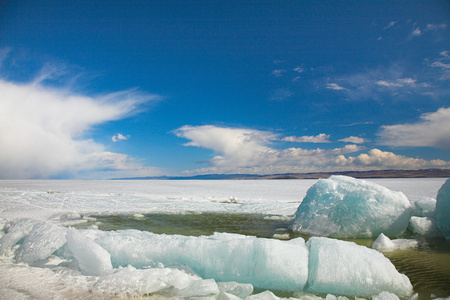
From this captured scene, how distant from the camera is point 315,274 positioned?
11.1 feet

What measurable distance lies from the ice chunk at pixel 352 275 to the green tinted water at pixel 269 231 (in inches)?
15.1

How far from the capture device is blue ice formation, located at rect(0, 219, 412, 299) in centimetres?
312

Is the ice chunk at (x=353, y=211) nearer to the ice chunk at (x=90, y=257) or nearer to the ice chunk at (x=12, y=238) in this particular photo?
the ice chunk at (x=90, y=257)

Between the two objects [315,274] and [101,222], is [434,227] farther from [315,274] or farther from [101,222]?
[101,222]

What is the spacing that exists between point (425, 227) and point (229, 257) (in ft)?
20.1

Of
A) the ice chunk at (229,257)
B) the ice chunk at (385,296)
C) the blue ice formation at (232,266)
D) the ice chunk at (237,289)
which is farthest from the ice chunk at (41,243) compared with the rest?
the ice chunk at (385,296)

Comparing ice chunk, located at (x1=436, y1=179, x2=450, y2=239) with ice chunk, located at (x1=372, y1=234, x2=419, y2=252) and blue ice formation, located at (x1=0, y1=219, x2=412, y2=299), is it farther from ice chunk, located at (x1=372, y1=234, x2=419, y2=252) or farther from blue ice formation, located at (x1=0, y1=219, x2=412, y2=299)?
blue ice formation, located at (x1=0, y1=219, x2=412, y2=299)

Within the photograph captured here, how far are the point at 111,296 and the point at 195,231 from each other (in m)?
4.34

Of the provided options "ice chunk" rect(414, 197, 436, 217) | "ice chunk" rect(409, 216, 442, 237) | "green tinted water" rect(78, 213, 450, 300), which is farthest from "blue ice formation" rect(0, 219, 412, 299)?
"ice chunk" rect(414, 197, 436, 217)

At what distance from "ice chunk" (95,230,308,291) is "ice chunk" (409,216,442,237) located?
502 centimetres

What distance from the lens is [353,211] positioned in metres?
6.82

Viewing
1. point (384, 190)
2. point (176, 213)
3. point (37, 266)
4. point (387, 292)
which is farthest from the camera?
point (176, 213)

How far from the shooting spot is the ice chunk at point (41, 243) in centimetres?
415

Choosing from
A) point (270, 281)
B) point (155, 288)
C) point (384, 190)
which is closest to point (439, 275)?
point (270, 281)
